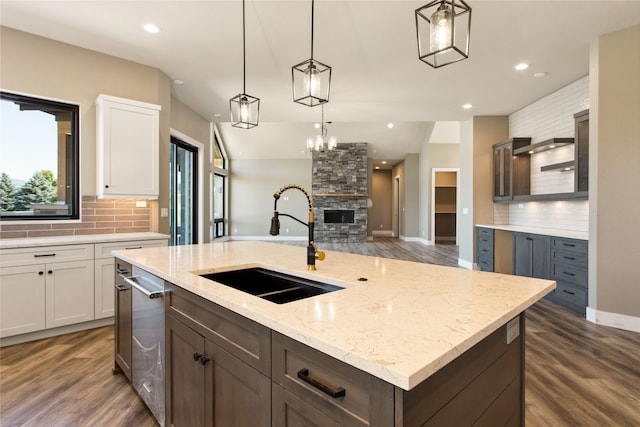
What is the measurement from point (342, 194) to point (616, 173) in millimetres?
8316

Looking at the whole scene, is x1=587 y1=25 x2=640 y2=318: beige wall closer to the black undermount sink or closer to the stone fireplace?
the black undermount sink

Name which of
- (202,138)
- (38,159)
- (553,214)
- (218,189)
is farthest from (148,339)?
(218,189)

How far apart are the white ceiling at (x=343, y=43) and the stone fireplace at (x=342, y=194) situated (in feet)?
18.3

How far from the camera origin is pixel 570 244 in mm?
3807

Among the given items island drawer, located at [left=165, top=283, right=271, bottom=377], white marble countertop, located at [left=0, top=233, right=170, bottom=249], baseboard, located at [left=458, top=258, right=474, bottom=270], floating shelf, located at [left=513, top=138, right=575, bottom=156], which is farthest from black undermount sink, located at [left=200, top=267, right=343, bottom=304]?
baseboard, located at [left=458, top=258, right=474, bottom=270]

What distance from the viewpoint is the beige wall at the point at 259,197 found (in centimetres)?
1181

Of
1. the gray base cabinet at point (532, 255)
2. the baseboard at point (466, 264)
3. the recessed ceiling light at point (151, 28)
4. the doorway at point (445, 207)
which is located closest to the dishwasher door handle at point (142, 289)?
the recessed ceiling light at point (151, 28)

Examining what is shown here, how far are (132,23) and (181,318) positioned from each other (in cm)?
299

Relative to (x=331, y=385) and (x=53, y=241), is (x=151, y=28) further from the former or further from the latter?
(x=331, y=385)

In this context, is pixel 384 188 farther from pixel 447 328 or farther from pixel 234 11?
pixel 447 328

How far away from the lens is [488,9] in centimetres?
289

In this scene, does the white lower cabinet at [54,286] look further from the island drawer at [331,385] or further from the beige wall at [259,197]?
the beige wall at [259,197]

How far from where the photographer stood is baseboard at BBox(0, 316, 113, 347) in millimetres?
2871

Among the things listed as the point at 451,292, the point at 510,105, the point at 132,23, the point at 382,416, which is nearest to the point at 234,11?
the point at 132,23
